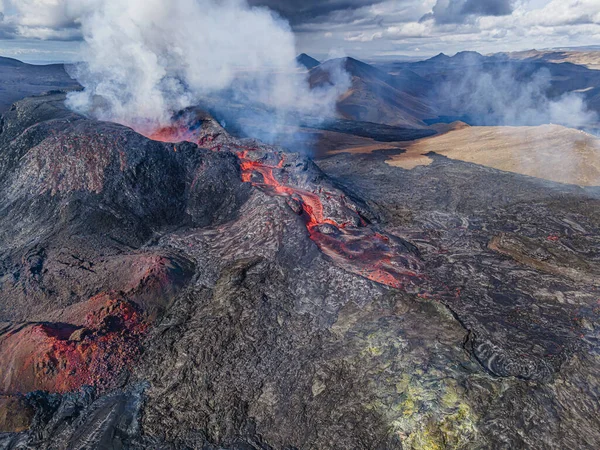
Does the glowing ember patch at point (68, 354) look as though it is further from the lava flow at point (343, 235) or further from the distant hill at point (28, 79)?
the distant hill at point (28, 79)

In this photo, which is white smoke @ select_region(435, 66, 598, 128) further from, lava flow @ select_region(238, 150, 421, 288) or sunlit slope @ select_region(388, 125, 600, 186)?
lava flow @ select_region(238, 150, 421, 288)

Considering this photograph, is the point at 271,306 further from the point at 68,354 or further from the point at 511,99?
the point at 511,99

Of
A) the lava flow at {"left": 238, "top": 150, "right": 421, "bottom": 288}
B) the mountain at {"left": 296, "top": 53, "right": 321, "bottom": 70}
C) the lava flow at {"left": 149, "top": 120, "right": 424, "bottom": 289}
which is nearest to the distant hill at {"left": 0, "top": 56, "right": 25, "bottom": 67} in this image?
the mountain at {"left": 296, "top": 53, "right": 321, "bottom": 70}

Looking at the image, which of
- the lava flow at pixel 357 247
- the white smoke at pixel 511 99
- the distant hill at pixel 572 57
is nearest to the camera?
the lava flow at pixel 357 247

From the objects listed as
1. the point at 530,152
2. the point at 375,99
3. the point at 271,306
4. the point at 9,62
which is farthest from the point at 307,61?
the point at 271,306

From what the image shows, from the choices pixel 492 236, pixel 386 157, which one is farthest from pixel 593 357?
pixel 386 157

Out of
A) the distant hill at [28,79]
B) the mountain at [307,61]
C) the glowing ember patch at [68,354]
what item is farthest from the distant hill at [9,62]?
the glowing ember patch at [68,354]
